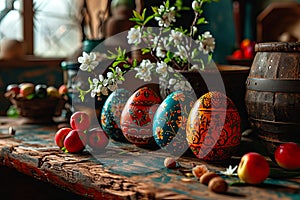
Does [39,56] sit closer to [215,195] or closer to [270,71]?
[270,71]

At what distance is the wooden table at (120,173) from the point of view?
3.31 feet

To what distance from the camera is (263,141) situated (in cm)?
133

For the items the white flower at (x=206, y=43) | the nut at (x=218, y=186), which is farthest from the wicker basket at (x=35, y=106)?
the nut at (x=218, y=186)

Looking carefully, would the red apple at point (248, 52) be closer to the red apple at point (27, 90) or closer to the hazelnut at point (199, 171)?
the red apple at point (27, 90)

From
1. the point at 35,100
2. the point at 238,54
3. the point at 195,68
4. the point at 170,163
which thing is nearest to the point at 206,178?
the point at 170,163

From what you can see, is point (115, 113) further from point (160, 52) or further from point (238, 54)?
point (238, 54)

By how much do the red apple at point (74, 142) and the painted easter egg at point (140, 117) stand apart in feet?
0.44

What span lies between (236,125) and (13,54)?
1892 millimetres

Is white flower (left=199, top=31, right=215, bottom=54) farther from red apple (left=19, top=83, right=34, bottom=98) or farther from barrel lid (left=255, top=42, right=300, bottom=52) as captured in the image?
red apple (left=19, top=83, right=34, bottom=98)

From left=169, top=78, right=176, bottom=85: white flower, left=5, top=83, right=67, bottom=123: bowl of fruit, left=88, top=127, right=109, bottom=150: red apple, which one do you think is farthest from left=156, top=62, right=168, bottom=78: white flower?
left=5, top=83, right=67, bottom=123: bowl of fruit

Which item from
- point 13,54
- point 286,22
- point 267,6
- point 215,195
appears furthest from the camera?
point 267,6

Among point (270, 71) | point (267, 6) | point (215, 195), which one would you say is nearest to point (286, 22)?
point (267, 6)

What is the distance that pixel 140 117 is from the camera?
1410 millimetres

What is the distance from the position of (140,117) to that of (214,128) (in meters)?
0.28
